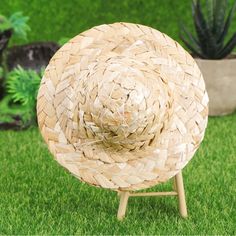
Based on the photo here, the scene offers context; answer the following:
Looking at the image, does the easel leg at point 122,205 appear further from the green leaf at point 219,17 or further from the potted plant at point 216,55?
the green leaf at point 219,17

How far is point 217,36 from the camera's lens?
24.0 feet

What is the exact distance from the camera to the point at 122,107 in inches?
142

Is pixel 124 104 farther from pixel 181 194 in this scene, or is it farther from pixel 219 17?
pixel 219 17

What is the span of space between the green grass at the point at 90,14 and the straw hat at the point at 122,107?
412 centimetres

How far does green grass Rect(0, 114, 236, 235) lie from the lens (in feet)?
13.5

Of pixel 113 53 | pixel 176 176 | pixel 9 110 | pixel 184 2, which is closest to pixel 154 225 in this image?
pixel 176 176

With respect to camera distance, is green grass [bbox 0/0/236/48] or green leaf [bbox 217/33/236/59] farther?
green grass [bbox 0/0/236/48]

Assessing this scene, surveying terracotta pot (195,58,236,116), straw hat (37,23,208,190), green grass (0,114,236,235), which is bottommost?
terracotta pot (195,58,236,116)

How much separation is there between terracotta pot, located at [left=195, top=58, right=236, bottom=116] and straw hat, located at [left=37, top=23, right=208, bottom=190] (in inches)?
121

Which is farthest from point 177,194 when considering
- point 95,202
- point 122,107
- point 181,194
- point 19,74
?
point 19,74

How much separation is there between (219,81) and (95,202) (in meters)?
2.83

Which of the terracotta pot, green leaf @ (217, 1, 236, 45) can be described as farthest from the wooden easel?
green leaf @ (217, 1, 236, 45)

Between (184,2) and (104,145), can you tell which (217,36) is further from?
(104,145)

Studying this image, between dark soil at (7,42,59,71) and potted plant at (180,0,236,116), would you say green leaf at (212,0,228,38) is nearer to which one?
potted plant at (180,0,236,116)
